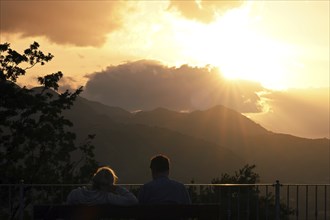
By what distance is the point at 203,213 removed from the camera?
727cm

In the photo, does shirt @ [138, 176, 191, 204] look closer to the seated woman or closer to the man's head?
the man's head

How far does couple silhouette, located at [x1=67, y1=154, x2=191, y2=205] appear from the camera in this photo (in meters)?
7.13

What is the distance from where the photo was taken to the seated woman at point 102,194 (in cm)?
711

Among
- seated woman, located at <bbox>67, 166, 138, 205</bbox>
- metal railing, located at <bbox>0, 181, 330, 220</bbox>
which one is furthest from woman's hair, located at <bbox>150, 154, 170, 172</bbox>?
metal railing, located at <bbox>0, 181, 330, 220</bbox>

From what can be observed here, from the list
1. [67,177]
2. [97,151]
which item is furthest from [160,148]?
[67,177]

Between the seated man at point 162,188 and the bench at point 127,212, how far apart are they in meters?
0.28

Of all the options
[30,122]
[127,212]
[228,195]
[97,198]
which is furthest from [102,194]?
[30,122]

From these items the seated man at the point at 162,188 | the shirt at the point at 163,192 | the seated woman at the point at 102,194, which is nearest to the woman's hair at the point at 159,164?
the seated man at the point at 162,188

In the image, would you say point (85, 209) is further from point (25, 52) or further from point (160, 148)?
point (160, 148)

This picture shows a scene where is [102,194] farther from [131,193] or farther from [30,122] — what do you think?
A: [30,122]

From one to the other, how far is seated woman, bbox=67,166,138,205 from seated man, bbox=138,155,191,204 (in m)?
0.29

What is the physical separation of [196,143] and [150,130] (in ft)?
49.7

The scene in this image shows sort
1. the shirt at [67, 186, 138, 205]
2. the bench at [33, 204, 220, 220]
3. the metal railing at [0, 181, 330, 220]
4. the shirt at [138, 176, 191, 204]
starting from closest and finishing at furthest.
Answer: the bench at [33, 204, 220, 220]
the shirt at [67, 186, 138, 205]
the shirt at [138, 176, 191, 204]
the metal railing at [0, 181, 330, 220]

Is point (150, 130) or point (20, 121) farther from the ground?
point (150, 130)
